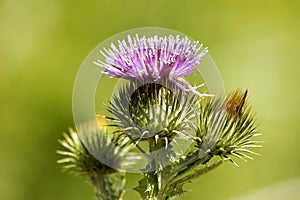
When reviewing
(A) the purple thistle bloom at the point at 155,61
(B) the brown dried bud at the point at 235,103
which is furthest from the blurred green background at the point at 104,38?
(A) the purple thistle bloom at the point at 155,61

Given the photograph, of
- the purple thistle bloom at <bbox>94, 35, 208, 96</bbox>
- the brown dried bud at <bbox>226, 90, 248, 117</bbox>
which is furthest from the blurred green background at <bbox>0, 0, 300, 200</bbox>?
the purple thistle bloom at <bbox>94, 35, 208, 96</bbox>

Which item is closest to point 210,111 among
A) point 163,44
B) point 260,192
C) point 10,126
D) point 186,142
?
point 186,142

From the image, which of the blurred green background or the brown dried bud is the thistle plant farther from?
the blurred green background

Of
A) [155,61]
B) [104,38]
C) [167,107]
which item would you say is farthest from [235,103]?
[104,38]

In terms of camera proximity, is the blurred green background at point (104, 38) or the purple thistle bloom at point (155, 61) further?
the blurred green background at point (104, 38)

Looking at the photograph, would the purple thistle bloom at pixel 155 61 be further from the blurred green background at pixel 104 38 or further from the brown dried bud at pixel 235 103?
the blurred green background at pixel 104 38
